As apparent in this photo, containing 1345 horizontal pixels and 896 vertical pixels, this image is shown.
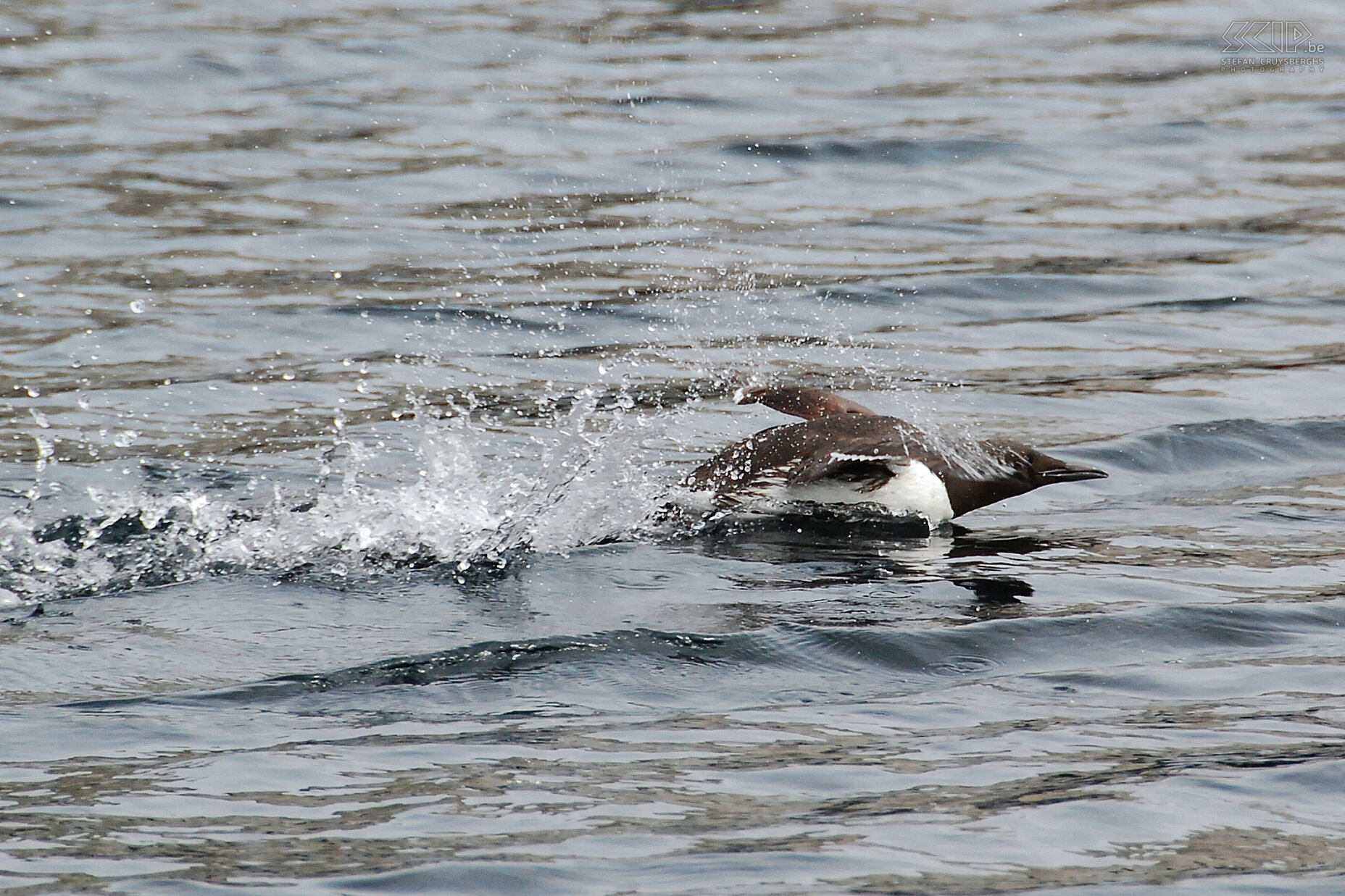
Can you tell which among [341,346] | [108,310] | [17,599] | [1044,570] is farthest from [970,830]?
[108,310]

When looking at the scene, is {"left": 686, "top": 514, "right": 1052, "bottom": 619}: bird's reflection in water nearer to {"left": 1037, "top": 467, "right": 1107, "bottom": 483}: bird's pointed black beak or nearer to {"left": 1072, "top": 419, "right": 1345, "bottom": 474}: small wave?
{"left": 1037, "top": 467, "right": 1107, "bottom": 483}: bird's pointed black beak

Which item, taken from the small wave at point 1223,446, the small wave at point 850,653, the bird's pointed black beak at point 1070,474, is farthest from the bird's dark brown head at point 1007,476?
the small wave at point 850,653

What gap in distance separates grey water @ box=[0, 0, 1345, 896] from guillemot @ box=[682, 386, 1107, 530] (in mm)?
152

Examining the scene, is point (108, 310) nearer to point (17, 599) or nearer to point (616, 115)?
point (17, 599)

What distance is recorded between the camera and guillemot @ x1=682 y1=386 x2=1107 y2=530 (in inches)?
275

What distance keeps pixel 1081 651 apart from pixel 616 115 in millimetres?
9478

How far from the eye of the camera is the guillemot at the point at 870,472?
275 inches

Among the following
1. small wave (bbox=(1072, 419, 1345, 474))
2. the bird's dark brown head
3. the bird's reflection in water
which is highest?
the bird's dark brown head

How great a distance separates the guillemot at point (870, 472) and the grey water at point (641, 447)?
15 centimetres

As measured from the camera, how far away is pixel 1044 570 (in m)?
6.37

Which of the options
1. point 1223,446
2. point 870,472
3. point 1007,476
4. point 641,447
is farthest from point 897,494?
point 1223,446

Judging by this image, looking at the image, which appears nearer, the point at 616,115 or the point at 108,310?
the point at 108,310

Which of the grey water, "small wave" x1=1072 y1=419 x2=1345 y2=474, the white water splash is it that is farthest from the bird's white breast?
"small wave" x1=1072 y1=419 x2=1345 y2=474

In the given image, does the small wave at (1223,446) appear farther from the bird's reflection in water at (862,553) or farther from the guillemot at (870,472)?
the bird's reflection in water at (862,553)
